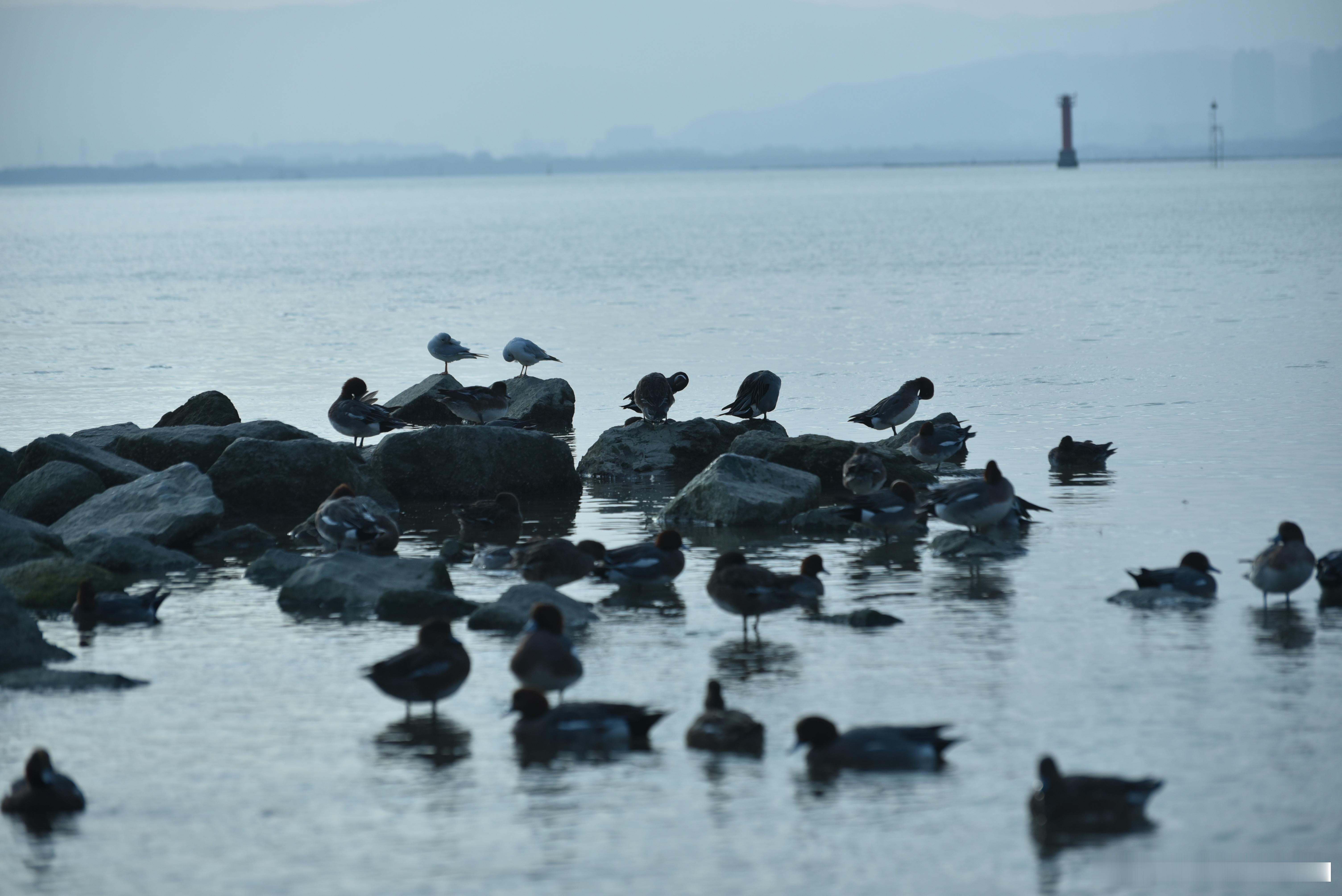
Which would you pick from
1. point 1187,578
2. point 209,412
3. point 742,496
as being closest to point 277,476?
point 209,412

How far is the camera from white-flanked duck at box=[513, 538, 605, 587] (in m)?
14.6

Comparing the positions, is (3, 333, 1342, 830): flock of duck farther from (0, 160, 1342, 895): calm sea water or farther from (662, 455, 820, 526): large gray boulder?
(662, 455, 820, 526): large gray boulder

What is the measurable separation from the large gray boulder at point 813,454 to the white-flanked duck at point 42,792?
11847 millimetres

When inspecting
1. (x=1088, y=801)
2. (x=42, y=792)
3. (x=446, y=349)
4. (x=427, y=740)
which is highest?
(x=446, y=349)

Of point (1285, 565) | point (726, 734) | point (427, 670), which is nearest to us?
point (726, 734)

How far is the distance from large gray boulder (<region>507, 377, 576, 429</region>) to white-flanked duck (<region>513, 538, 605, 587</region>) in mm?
11975

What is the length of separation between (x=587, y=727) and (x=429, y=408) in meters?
16.0

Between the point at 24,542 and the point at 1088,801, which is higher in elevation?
the point at 24,542

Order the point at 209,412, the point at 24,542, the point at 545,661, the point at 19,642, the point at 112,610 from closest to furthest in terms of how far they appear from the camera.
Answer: the point at 545,661, the point at 19,642, the point at 112,610, the point at 24,542, the point at 209,412

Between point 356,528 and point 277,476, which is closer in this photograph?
point 356,528

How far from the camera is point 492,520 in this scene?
18078 mm

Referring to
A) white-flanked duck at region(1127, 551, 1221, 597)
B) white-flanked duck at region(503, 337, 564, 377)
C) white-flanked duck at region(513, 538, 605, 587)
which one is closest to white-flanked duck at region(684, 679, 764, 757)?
white-flanked duck at region(513, 538, 605, 587)

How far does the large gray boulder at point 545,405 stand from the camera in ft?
88.0

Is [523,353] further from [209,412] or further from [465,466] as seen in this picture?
[465,466]
